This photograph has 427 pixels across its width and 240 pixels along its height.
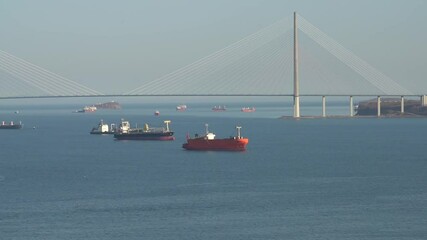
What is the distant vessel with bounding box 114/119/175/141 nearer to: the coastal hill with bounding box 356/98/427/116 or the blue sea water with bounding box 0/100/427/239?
the blue sea water with bounding box 0/100/427/239

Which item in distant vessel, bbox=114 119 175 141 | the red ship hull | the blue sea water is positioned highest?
distant vessel, bbox=114 119 175 141

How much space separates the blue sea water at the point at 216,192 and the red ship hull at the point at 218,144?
43.6 inches

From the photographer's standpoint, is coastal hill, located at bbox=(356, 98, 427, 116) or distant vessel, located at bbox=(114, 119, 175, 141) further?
coastal hill, located at bbox=(356, 98, 427, 116)

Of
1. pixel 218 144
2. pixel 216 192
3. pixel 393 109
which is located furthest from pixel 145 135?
pixel 393 109

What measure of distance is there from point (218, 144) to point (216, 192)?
1025 inches

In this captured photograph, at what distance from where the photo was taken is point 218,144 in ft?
219

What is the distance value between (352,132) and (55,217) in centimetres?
5789

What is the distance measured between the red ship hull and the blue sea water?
3.64ft

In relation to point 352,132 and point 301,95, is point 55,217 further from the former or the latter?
point 301,95

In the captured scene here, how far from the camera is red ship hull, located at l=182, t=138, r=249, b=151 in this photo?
66.2 m

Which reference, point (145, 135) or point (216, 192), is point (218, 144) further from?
point (216, 192)

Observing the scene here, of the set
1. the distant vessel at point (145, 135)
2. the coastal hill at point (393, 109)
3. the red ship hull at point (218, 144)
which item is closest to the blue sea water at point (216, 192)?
the red ship hull at point (218, 144)

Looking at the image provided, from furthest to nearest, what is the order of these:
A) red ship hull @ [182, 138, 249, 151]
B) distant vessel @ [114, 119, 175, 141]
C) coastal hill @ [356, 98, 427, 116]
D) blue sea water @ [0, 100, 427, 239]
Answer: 1. coastal hill @ [356, 98, 427, 116]
2. distant vessel @ [114, 119, 175, 141]
3. red ship hull @ [182, 138, 249, 151]
4. blue sea water @ [0, 100, 427, 239]

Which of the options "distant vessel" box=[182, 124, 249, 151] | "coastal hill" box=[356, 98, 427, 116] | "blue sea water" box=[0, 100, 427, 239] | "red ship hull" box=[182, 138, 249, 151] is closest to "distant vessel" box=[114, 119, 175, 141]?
"blue sea water" box=[0, 100, 427, 239]
